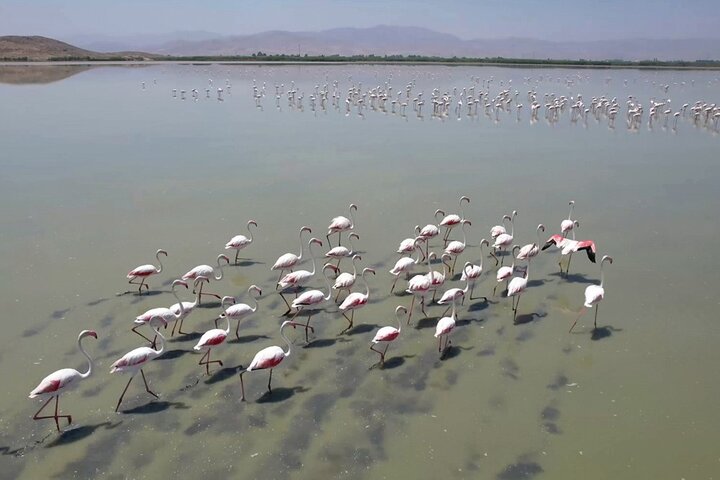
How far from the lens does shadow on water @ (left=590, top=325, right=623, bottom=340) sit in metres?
8.91

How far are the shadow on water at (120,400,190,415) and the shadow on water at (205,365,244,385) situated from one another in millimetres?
543

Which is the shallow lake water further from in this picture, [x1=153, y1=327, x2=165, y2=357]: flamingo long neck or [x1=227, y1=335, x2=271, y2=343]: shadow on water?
[x1=153, y1=327, x2=165, y2=357]: flamingo long neck

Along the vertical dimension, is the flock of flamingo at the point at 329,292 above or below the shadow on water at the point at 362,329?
above

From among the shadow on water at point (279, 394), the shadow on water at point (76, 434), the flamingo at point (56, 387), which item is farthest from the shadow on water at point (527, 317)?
the flamingo at point (56, 387)

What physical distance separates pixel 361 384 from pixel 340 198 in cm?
821

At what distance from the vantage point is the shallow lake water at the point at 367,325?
256 inches

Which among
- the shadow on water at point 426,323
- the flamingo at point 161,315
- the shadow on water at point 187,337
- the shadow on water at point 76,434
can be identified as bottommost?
the shadow on water at point 76,434

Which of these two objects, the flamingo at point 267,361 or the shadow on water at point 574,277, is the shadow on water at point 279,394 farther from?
the shadow on water at point 574,277

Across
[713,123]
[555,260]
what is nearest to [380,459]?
[555,260]

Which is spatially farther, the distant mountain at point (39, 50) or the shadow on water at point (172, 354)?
the distant mountain at point (39, 50)

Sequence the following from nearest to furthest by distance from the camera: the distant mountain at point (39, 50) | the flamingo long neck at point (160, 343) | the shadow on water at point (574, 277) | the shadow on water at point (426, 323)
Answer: the flamingo long neck at point (160, 343) < the shadow on water at point (426, 323) < the shadow on water at point (574, 277) < the distant mountain at point (39, 50)

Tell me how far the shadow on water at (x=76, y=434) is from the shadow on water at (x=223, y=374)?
4.12 feet

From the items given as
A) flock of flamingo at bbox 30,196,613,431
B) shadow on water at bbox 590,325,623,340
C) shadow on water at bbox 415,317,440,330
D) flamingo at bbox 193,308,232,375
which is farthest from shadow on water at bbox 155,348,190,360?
shadow on water at bbox 590,325,623,340

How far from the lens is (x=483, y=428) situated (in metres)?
6.87
